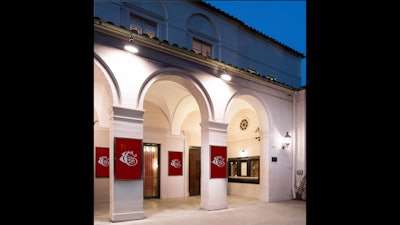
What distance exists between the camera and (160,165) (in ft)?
44.3

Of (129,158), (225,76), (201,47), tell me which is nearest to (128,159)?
(129,158)

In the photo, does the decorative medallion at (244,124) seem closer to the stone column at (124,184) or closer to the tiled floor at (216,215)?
the tiled floor at (216,215)

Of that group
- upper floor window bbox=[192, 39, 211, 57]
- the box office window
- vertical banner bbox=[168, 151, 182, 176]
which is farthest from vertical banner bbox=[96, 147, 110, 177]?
the box office window

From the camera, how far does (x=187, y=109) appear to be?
45.8 feet

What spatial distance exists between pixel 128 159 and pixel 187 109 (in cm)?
629

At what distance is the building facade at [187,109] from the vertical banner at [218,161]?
38 millimetres

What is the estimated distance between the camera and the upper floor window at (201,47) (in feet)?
44.4

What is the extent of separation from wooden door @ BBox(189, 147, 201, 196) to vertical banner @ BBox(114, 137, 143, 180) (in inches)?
263

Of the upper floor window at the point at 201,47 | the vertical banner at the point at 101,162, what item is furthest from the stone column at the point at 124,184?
the upper floor window at the point at 201,47

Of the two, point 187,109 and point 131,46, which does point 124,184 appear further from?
point 187,109

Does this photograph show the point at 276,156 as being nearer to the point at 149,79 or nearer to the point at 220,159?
the point at 220,159
